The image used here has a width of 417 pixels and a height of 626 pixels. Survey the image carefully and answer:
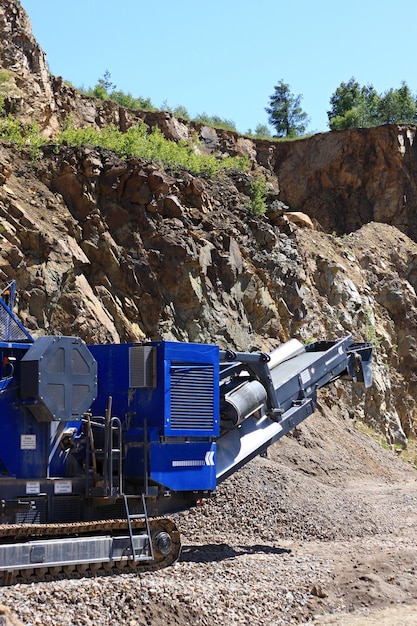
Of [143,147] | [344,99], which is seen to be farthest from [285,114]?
[143,147]

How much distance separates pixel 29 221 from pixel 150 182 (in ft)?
16.4

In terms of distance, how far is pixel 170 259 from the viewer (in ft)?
79.6

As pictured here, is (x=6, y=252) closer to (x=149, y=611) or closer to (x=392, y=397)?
(x=149, y=611)

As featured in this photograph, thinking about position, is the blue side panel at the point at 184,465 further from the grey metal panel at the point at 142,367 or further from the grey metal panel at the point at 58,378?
the grey metal panel at the point at 58,378

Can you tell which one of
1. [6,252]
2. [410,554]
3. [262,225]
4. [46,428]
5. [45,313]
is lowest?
[410,554]

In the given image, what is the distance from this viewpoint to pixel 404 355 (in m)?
36.2

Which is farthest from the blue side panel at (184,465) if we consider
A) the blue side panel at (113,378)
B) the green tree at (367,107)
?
the green tree at (367,107)

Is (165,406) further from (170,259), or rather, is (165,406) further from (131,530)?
(170,259)

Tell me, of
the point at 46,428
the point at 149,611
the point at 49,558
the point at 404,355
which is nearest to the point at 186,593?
the point at 149,611

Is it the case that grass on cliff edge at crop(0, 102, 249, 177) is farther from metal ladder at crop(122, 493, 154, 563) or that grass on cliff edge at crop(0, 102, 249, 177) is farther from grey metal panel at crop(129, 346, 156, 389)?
metal ladder at crop(122, 493, 154, 563)

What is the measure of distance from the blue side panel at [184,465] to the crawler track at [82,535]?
2.04 ft

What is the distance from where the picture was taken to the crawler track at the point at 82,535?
10.1 metres

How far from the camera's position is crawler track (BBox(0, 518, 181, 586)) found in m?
10.1

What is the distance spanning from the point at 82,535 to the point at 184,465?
1759mm
